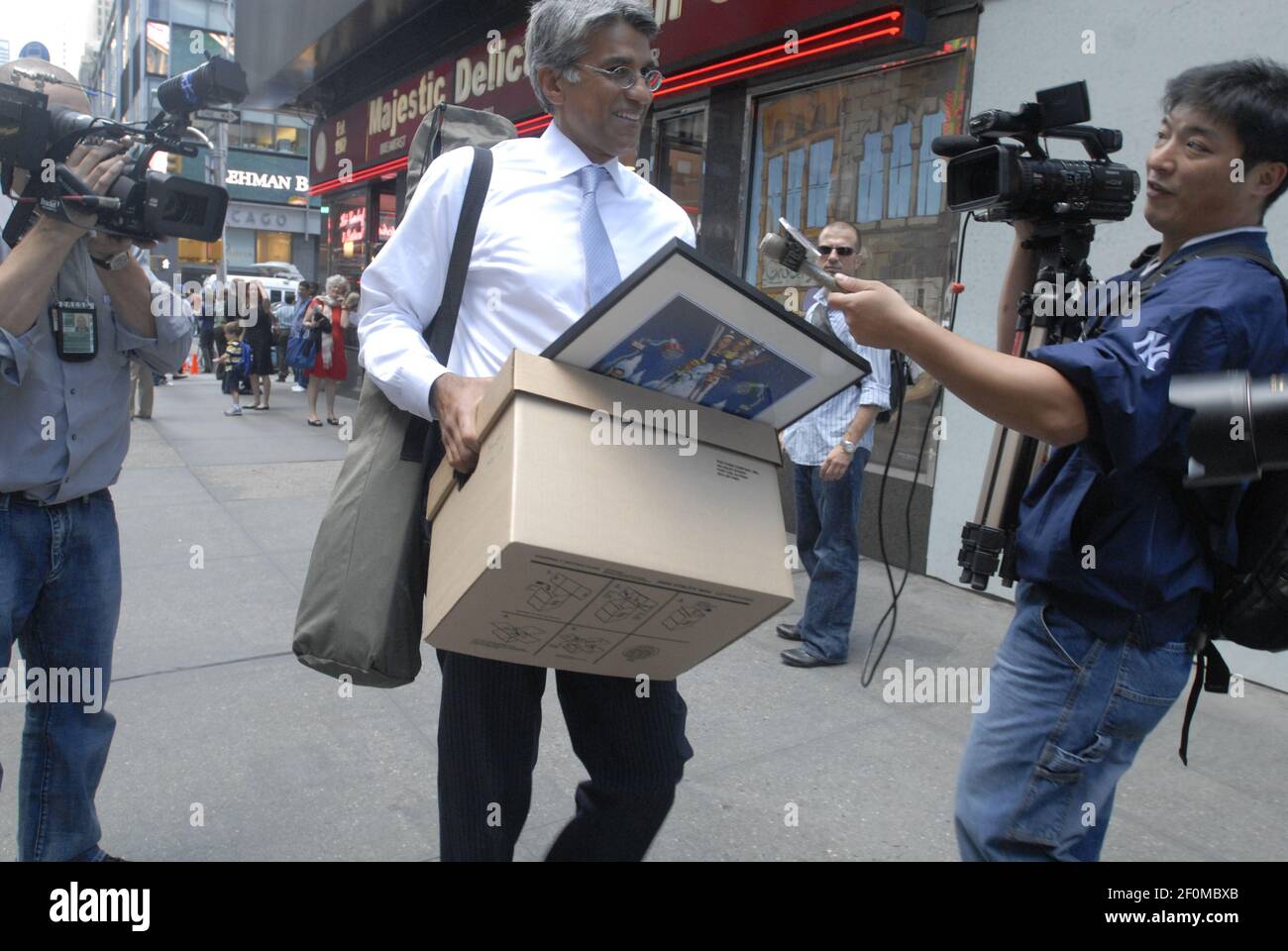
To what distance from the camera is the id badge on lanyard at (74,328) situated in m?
2.15

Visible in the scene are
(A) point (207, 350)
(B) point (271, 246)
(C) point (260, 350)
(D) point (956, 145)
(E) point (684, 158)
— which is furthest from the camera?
(B) point (271, 246)

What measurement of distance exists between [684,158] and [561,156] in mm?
6153

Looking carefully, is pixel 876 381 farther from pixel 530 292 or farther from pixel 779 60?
pixel 779 60

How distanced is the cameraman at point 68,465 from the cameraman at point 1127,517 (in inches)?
64.9

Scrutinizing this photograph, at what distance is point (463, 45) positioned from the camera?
416 inches

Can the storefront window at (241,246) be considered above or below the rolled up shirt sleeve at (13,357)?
above

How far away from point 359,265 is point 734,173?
848 centimetres

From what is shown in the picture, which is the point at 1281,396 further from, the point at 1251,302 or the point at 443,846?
the point at 443,846

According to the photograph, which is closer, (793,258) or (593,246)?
(793,258)

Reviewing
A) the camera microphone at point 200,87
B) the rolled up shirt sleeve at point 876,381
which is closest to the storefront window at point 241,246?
the rolled up shirt sleeve at point 876,381

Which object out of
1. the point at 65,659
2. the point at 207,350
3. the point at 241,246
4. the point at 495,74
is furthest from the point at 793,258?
the point at 241,246

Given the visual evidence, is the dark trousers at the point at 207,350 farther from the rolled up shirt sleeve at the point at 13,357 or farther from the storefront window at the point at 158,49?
the storefront window at the point at 158,49

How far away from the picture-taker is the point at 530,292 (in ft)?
5.90

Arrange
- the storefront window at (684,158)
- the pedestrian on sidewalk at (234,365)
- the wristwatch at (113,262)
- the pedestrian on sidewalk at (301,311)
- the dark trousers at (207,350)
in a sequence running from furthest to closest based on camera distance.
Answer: the dark trousers at (207,350) < the pedestrian on sidewalk at (234,365) < the pedestrian on sidewalk at (301,311) < the storefront window at (684,158) < the wristwatch at (113,262)
